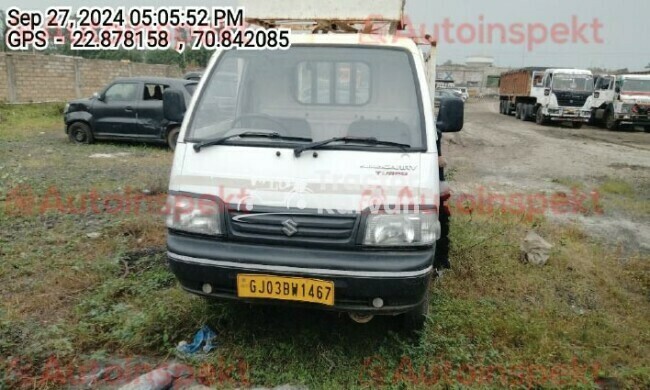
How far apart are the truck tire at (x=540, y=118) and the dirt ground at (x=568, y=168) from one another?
344cm

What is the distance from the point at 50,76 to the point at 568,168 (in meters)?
17.9

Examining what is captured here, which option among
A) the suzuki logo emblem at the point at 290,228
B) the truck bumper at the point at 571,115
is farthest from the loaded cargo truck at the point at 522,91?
the suzuki logo emblem at the point at 290,228

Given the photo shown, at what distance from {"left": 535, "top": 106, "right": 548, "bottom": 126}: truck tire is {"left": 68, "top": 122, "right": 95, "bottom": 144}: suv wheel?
728 inches

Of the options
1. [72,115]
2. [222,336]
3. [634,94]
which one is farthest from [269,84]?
[634,94]

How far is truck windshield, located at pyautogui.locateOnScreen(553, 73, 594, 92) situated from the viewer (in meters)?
19.9

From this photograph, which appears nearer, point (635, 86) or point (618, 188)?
point (618, 188)

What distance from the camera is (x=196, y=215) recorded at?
2730mm

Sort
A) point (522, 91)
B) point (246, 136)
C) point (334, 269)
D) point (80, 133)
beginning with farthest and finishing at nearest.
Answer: point (522, 91) < point (80, 133) < point (246, 136) < point (334, 269)

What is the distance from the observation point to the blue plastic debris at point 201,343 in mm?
2943

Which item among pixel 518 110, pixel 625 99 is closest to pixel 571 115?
pixel 625 99

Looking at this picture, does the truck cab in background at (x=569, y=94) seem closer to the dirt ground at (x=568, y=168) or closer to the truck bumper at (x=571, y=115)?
the truck bumper at (x=571, y=115)

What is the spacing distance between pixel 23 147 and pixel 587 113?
20.1 meters

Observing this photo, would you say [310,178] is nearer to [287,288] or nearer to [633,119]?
[287,288]

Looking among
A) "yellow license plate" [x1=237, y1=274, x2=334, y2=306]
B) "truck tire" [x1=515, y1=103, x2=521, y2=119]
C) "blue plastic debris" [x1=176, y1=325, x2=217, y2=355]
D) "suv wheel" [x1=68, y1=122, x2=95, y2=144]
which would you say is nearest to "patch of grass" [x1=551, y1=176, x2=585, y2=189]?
"yellow license plate" [x1=237, y1=274, x2=334, y2=306]
